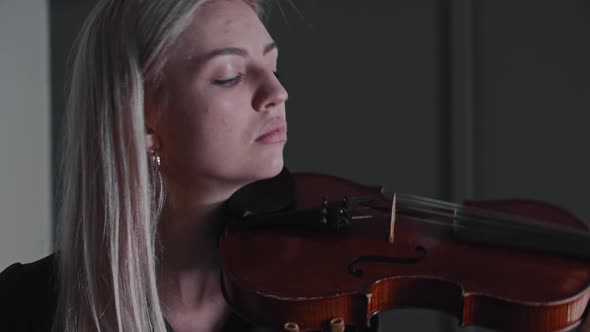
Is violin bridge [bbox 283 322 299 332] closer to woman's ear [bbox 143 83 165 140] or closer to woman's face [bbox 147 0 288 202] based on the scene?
woman's face [bbox 147 0 288 202]

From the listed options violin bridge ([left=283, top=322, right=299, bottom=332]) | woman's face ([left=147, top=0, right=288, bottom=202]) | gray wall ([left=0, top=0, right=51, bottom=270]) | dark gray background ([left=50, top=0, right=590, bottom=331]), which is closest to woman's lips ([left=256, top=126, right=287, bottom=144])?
woman's face ([left=147, top=0, right=288, bottom=202])

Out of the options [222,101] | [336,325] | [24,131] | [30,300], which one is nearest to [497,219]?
[336,325]

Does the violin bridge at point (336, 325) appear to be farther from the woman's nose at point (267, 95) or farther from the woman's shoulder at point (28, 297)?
the woman's shoulder at point (28, 297)

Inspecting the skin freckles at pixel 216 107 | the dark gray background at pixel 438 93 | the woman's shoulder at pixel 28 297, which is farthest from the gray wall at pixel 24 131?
the skin freckles at pixel 216 107

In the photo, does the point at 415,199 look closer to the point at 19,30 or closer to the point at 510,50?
the point at 510,50

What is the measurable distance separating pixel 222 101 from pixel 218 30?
95 millimetres

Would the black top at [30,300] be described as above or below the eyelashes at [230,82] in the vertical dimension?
below

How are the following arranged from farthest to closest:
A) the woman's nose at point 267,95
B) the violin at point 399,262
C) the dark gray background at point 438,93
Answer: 1. the dark gray background at point 438,93
2. the woman's nose at point 267,95
3. the violin at point 399,262

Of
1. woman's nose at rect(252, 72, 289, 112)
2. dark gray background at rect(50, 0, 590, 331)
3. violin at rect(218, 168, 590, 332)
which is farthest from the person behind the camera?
dark gray background at rect(50, 0, 590, 331)

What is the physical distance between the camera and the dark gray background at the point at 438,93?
146cm

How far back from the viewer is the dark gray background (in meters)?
1.46

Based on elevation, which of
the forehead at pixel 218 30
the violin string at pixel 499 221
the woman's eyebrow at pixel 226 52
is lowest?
the violin string at pixel 499 221

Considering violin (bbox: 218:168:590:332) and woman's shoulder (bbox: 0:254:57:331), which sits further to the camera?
woman's shoulder (bbox: 0:254:57:331)

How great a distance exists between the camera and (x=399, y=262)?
0.77 meters
